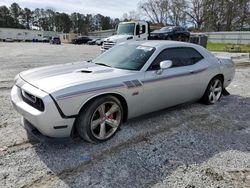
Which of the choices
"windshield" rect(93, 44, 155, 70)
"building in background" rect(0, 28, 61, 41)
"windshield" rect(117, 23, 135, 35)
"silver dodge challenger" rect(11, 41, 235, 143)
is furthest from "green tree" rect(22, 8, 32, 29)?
"silver dodge challenger" rect(11, 41, 235, 143)

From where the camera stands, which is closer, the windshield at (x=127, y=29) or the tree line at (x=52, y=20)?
the windshield at (x=127, y=29)

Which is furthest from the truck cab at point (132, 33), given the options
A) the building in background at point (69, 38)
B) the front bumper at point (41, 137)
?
the building in background at point (69, 38)

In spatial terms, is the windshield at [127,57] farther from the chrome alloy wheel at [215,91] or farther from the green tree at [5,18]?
the green tree at [5,18]

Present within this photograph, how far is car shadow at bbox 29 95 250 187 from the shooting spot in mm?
2814

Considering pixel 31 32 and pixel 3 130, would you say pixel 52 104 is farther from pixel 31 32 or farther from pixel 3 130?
pixel 31 32

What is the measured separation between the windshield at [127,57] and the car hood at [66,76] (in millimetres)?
211

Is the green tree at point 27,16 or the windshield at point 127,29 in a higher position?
the green tree at point 27,16

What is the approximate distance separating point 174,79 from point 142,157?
67.0 inches

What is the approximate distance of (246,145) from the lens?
3.68 meters

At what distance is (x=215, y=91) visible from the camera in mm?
5586

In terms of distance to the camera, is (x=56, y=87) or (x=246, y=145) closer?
(x=56, y=87)

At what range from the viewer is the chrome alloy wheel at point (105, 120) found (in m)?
3.43

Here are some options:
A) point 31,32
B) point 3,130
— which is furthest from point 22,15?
point 3,130

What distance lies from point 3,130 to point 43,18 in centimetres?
12257
